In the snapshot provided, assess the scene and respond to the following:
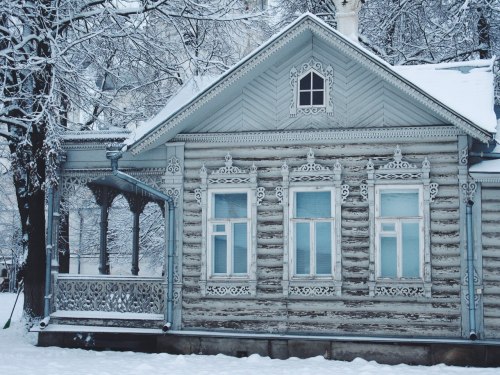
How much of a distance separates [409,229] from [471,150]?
1769 millimetres

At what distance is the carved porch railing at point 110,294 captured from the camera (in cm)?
1530

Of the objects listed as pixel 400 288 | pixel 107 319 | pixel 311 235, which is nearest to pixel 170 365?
pixel 107 319

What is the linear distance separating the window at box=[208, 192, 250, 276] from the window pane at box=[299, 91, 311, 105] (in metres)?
2.05

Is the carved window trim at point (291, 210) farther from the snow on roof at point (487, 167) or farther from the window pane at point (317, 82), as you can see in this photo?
the snow on roof at point (487, 167)

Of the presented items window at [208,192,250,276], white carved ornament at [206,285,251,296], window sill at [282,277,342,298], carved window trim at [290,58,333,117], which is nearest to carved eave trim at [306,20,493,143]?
carved window trim at [290,58,333,117]

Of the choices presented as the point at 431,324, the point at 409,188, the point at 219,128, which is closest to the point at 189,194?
the point at 219,128

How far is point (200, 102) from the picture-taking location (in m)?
14.6

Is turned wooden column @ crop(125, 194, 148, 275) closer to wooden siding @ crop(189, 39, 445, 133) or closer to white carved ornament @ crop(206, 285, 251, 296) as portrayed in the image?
white carved ornament @ crop(206, 285, 251, 296)

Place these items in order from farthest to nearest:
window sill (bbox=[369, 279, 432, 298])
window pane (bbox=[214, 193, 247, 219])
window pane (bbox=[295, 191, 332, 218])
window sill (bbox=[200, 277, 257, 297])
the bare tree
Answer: the bare tree
window pane (bbox=[214, 193, 247, 219])
window sill (bbox=[200, 277, 257, 297])
window pane (bbox=[295, 191, 332, 218])
window sill (bbox=[369, 279, 432, 298])

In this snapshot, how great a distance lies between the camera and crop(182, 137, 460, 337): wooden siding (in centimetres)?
1391

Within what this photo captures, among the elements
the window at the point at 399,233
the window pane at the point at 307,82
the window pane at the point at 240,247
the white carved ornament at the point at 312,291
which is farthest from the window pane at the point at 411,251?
the window pane at the point at 307,82

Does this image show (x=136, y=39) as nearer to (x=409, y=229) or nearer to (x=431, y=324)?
(x=409, y=229)

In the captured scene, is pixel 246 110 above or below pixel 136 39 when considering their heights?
below

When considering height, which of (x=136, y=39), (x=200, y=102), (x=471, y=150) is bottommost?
(x=471, y=150)
